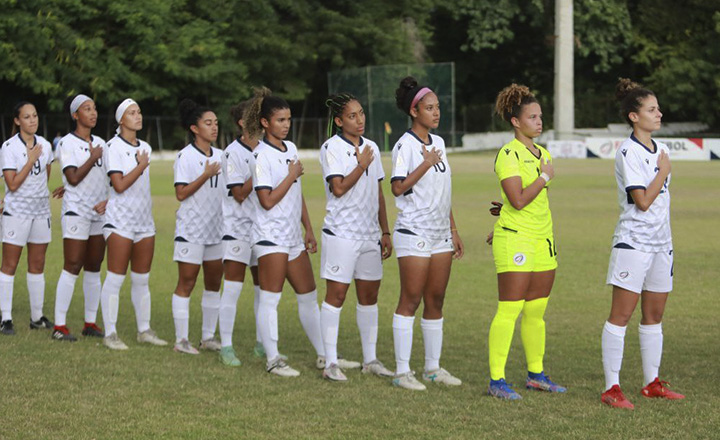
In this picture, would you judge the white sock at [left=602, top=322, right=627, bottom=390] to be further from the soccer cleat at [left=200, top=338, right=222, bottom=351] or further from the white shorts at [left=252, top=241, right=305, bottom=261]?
the soccer cleat at [left=200, top=338, right=222, bottom=351]

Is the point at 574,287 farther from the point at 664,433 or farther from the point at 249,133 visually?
the point at 664,433

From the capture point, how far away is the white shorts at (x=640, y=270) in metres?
6.35

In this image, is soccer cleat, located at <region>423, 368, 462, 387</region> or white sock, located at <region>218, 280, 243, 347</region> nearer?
soccer cleat, located at <region>423, 368, 462, 387</region>

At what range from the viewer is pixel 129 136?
27.5 ft

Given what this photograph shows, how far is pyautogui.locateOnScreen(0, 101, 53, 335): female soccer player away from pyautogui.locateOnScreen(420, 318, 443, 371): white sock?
3.71 m

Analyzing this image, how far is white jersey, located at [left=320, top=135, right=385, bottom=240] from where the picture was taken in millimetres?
7062

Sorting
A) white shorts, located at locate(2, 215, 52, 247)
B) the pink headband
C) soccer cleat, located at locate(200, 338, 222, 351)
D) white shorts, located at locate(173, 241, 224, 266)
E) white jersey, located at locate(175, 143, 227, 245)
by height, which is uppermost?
the pink headband

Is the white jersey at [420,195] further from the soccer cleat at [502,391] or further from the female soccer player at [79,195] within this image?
the female soccer player at [79,195]

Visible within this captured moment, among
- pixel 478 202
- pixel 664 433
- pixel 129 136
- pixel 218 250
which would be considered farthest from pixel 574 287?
pixel 478 202

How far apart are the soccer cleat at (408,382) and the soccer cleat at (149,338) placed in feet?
7.84

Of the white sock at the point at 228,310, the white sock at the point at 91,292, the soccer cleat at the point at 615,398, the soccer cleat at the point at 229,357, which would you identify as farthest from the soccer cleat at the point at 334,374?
the white sock at the point at 91,292

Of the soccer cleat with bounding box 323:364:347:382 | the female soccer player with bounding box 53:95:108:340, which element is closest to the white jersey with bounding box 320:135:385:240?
the soccer cleat with bounding box 323:364:347:382

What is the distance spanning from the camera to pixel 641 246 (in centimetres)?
636

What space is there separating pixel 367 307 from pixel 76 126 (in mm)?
3139
